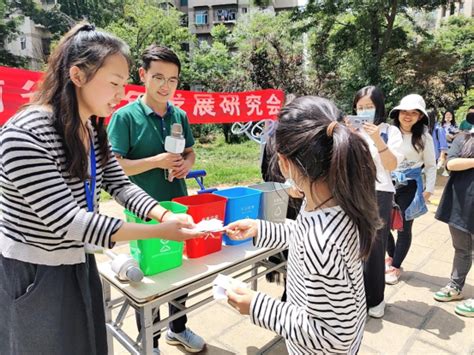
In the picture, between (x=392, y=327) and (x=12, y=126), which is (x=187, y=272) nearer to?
(x=12, y=126)

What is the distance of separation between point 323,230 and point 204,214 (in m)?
0.70

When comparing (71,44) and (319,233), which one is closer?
(319,233)

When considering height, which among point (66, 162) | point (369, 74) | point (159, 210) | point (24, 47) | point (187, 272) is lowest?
point (187, 272)

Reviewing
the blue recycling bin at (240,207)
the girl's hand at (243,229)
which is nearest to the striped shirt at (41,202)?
the girl's hand at (243,229)

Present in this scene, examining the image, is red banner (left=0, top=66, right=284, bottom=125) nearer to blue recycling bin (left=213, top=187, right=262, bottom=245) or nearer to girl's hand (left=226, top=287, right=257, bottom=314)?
blue recycling bin (left=213, top=187, right=262, bottom=245)

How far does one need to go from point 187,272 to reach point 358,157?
88 centimetres

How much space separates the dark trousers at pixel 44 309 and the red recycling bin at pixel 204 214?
50 cm

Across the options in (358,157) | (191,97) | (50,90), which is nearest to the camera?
(358,157)

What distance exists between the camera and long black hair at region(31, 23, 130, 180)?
1.10m

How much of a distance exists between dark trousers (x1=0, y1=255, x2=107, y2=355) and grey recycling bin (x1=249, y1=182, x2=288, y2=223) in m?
0.97

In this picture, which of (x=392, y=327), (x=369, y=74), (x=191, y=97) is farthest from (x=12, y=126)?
(x=369, y=74)

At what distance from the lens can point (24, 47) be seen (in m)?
28.1

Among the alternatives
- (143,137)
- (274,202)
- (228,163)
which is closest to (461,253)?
(274,202)

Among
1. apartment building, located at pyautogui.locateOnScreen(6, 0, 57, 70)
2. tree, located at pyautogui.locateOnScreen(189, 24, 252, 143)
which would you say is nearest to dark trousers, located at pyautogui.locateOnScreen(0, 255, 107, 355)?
tree, located at pyautogui.locateOnScreen(189, 24, 252, 143)
